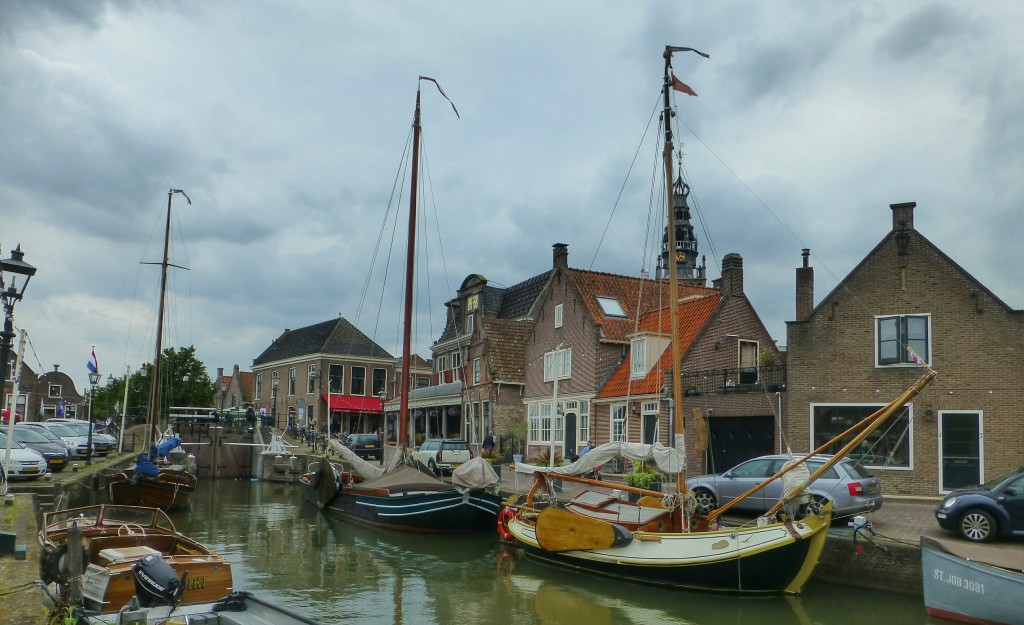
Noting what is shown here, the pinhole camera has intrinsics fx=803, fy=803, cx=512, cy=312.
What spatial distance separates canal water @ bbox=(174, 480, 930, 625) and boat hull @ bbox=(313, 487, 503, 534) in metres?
0.38

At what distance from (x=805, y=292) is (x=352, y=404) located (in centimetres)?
4526

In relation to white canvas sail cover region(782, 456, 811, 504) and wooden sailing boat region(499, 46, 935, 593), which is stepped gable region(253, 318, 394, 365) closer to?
wooden sailing boat region(499, 46, 935, 593)

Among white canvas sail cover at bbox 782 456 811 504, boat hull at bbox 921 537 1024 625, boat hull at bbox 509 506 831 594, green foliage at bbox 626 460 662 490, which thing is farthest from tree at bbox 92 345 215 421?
boat hull at bbox 921 537 1024 625

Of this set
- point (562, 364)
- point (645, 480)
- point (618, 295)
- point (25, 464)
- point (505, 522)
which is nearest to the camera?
point (505, 522)

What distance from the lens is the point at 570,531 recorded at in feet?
57.8

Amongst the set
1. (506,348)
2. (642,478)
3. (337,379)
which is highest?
(506,348)

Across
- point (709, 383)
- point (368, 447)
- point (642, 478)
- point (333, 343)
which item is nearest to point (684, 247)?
point (333, 343)

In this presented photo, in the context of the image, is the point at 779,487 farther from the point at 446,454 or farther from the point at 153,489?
the point at 153,489

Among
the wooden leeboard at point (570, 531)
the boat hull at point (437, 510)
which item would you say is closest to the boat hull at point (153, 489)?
the boat hull at point (437, 510)

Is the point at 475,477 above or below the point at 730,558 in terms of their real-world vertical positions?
above

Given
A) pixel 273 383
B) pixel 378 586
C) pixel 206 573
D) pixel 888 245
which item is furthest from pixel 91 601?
pixel 273 383

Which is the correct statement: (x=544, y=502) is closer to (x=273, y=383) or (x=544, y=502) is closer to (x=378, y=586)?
(x=378, y=586)

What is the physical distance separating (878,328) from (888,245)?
2.48 metres

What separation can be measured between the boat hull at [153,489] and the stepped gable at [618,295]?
17191 millimetres
